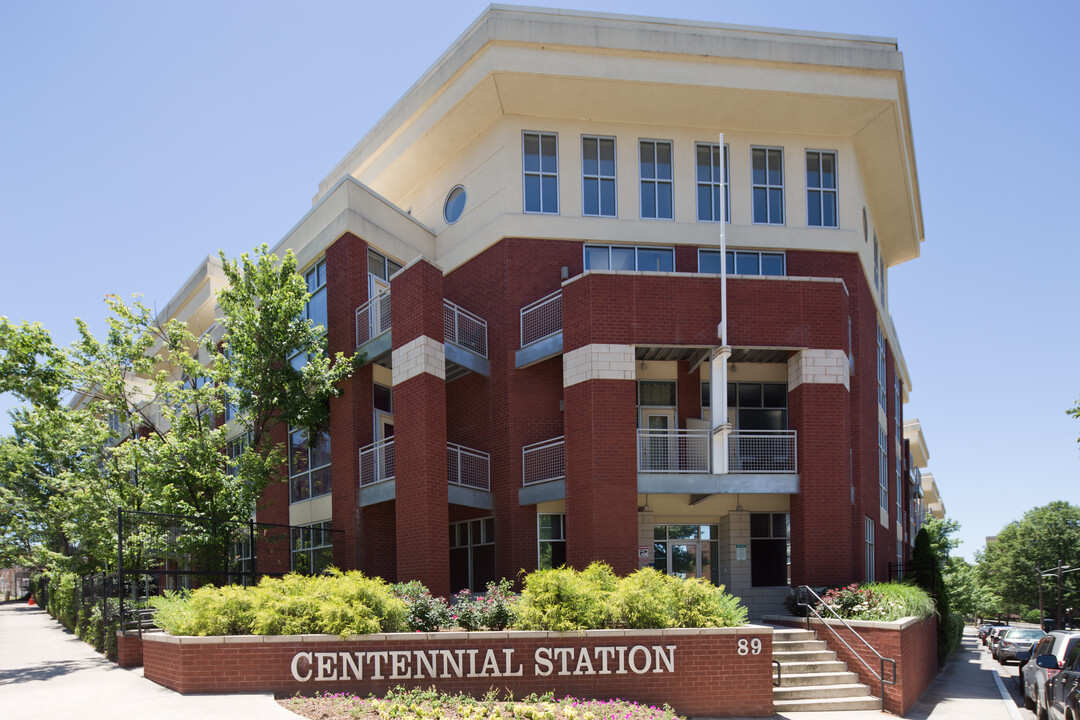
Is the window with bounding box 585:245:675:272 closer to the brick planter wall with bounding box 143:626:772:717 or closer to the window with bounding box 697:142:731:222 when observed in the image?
the window with bounding box 697:142:731:222

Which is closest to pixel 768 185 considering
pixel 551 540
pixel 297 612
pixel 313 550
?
pixel 551 540

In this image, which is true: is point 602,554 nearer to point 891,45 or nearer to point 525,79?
point 525,79

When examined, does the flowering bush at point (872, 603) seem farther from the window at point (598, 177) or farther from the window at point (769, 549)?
the window at point (598, 177)

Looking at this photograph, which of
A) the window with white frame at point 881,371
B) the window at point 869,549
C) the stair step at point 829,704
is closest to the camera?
the stair step at point 829,704

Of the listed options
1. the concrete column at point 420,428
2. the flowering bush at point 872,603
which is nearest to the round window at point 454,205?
the concrete column at point 420,428

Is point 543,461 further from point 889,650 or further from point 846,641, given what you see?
point 889,650

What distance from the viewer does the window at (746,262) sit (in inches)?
872

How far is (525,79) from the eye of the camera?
20984 mm

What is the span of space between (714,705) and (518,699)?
3.18 metres

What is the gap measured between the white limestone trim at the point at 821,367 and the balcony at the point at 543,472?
5.71 m

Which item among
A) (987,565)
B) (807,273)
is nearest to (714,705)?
(807,273)

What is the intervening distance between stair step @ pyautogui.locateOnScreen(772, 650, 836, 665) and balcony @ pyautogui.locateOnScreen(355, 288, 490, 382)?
32.3 ft

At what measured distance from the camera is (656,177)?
22.5 m

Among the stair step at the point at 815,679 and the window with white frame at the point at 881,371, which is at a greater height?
the window with white frame at the point at 881,371
